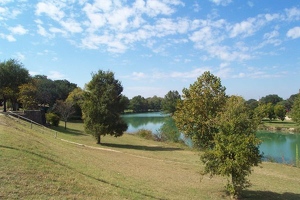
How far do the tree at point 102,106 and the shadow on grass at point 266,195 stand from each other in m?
20.3

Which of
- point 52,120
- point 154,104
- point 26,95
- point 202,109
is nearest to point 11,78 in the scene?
point 26,95

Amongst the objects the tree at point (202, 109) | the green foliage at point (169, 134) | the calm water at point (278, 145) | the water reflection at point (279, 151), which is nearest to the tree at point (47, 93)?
the calm water at point (278, 145)

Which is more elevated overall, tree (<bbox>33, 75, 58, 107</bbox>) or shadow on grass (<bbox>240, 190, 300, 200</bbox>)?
tree (<bbox>33, 75, 58, 107</bbox>)

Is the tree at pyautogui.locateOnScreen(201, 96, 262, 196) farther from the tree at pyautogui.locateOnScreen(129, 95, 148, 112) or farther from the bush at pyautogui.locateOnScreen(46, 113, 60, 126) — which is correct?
the tree at pyautogui.locateOnScreen(129, 95, 148, 112)

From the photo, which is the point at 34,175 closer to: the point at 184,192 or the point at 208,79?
the point at 184,192

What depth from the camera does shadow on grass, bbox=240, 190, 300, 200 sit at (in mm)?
12759

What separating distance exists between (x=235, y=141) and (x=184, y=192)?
325 cm

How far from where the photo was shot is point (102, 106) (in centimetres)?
3169

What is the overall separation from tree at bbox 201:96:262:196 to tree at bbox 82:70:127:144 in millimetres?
20810

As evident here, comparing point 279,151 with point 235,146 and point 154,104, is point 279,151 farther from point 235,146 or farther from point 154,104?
point 154,104

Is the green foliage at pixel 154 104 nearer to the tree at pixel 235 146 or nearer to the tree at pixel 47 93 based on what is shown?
the tree at pixel 47 93

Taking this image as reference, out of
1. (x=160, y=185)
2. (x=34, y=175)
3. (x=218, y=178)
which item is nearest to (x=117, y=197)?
(x=34, y=175)

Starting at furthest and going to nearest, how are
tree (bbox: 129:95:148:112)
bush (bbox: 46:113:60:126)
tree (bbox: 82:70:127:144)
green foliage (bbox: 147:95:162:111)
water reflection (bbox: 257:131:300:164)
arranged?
green foliage (bbox: 147:95:162:111) → tree (bbox: 129:95:148:112) → bush (bbox: 46:113:60:126) → water reflection (bbox: 257:131:300:164) → tree (bbox: 82:70:127:144)

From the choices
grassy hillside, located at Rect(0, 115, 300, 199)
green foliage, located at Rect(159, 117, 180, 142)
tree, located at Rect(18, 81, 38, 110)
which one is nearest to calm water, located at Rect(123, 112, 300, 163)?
green foliage, located at Rect(159, 117, 180, 142)
